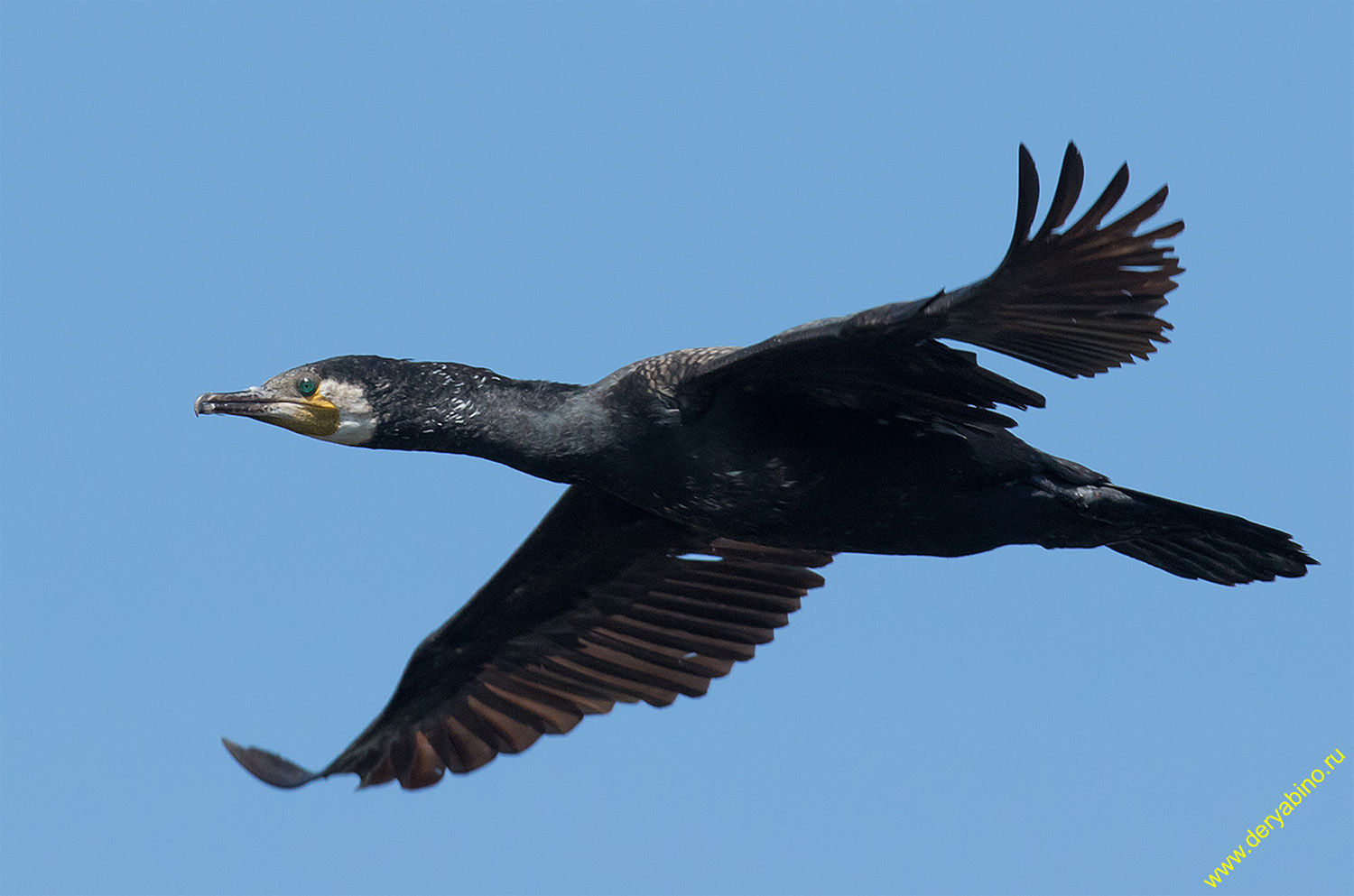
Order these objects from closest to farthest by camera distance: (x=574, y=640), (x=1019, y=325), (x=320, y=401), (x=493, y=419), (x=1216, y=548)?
(x=1019, y=325) < (x=493, y=419) < (x=320, y=401) < (x=1216, y=548) < (x=574, y=640)

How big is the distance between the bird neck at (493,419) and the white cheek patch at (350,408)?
0.13 feet

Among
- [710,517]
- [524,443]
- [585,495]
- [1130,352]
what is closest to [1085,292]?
[1130,352]

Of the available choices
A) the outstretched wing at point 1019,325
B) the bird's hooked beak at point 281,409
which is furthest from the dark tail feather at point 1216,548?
the bird's hooked beak at point 281,409

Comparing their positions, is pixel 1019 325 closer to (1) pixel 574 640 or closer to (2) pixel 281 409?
(2) pixel 281 409

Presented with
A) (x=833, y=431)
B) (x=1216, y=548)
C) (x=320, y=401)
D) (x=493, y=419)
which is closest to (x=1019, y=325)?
(x=833, y=431)

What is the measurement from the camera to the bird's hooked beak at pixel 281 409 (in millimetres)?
6664

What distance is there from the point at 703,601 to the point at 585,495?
727mm

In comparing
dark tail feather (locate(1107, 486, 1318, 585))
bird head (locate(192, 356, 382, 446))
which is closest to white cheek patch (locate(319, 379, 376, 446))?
bird head (locate(192, 356, 382, 446))

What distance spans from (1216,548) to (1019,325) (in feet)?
5.60

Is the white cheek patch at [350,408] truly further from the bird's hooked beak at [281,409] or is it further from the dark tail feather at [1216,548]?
the dark tail feather at [1216,548]

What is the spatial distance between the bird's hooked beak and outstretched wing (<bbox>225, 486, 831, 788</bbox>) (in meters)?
1.35

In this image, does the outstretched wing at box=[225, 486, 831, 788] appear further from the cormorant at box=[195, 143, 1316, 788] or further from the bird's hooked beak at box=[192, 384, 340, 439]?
the bird's hooked beak at box=[192, 384, 340, 439]

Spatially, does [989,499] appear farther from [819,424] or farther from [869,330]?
[869,330]

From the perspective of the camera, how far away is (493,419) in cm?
656
